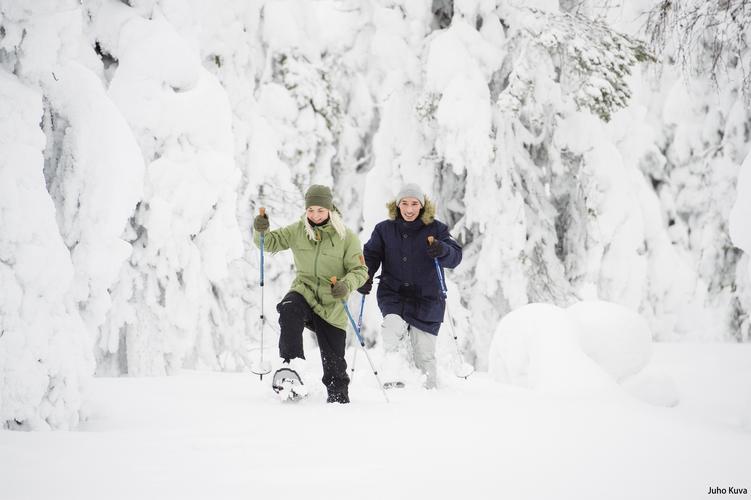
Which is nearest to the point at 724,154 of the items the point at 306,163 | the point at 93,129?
the point at 306,163

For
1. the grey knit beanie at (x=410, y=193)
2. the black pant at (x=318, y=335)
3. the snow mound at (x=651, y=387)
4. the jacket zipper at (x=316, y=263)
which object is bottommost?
the snow mound at (x=651, y=387)

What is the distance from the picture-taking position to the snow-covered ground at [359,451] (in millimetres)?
2334

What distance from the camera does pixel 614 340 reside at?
22.4 feet

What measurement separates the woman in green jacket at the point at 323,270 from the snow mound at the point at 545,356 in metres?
2.28

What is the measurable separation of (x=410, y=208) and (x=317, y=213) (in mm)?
1261

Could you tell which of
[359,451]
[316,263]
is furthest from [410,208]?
[359,451]

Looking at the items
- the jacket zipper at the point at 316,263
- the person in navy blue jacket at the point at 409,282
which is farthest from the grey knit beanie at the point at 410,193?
the jacket zipper at the point at 316,263

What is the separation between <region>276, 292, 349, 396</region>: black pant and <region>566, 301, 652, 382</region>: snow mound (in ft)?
10.1

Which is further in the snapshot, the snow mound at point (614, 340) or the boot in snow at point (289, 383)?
the snow mound at point (614, 340)

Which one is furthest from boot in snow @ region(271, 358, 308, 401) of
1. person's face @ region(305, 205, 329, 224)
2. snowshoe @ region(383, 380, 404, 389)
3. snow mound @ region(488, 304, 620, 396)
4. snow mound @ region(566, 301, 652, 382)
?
snow mound @ region(566, 301, 652, 382)

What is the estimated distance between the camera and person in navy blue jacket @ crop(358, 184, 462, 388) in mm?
5898

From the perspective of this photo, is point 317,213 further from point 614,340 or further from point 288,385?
point 614,340

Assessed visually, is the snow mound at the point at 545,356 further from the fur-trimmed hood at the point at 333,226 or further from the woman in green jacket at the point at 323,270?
the fur-trimmed hood at the point at 333,226

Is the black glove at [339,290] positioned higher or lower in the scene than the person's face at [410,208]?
lower
